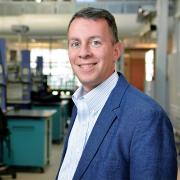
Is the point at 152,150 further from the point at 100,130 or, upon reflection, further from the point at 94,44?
the point at 94,44

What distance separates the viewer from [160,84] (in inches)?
315

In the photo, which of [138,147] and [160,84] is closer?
[138,147]

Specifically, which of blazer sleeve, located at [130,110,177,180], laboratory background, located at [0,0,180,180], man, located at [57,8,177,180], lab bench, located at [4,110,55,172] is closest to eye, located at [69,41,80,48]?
man, located at [57,8,177,180]

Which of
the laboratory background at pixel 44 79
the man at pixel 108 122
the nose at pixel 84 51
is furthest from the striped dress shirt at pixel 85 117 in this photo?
the laboratory background at pixel 44 79

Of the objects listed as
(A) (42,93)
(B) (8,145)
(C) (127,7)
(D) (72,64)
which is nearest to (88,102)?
(D) (72,64)

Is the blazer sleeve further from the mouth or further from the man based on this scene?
the mouth

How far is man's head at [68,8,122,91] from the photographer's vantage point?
120 centimetres

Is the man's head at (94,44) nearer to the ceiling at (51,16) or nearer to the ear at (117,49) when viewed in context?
the ear at (117,49)

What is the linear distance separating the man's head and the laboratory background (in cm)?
54

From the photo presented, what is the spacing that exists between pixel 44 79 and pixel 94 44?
A: 9794 millimetres

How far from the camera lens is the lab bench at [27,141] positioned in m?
5.95

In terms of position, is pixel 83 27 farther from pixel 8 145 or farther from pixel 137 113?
pixel 8 145

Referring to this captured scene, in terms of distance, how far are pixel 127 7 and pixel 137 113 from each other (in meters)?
10.7

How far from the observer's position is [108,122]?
115cm
